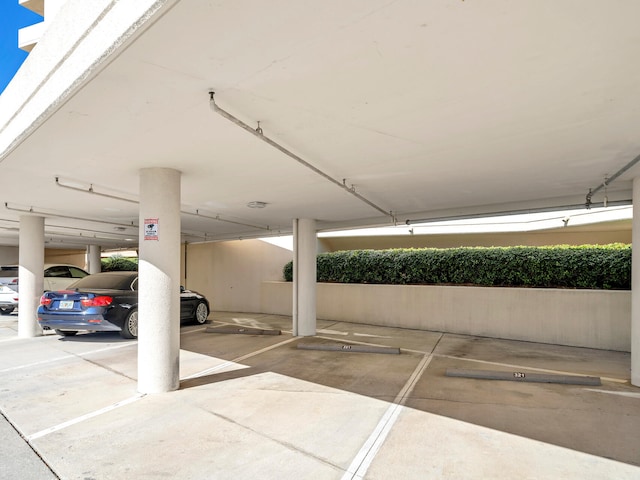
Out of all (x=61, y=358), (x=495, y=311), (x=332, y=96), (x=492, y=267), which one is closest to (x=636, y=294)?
(x=495, y=311)

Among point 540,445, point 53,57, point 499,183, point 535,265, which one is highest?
point 53,57

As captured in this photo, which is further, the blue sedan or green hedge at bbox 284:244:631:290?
green hedge at bbox 284:244:631:290

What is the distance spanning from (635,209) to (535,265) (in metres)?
3.41

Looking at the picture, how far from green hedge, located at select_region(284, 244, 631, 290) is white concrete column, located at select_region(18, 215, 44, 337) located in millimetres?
6910

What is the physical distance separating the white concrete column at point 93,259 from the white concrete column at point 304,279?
11535 mm

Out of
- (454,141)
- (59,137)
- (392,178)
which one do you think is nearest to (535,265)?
(392,178)

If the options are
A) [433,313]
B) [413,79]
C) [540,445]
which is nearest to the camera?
[413,79]

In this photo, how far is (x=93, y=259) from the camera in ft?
54.5

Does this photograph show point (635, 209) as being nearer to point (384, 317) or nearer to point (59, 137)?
point (384, 317)

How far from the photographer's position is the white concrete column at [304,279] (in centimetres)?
862

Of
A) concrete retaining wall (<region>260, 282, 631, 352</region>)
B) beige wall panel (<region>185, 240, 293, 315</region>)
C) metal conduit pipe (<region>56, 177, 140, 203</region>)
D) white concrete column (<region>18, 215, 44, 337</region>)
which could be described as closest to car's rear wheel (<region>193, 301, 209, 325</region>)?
beige wall panel (<region>185, 240, 293, 315</region>)

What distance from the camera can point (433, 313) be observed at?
9328mm

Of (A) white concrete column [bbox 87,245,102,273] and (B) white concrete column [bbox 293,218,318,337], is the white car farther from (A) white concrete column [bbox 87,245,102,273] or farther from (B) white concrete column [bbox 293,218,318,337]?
(B) white concrete column [bbox 293,218,318,337]

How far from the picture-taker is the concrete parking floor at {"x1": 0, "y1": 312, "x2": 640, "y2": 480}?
290cm
